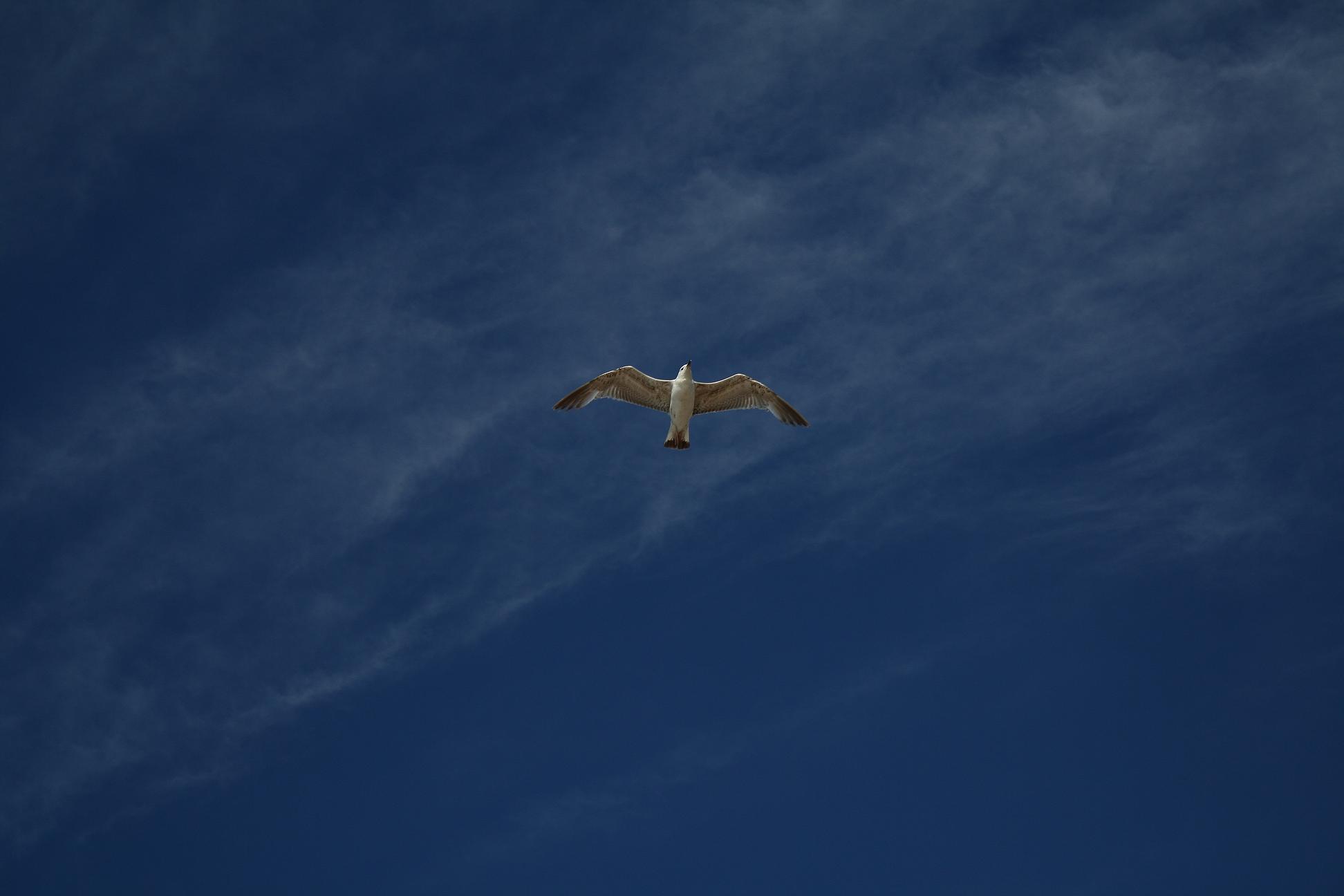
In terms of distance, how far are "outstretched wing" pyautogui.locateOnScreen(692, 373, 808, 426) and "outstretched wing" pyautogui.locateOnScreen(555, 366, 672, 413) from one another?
1.27 m

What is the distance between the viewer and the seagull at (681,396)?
4466 cm

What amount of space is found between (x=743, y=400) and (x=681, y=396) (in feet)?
Result: 8.89

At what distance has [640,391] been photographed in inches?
1791

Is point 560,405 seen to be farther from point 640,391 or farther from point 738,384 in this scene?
point 738,384

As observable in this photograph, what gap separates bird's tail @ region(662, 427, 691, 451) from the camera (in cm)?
4509

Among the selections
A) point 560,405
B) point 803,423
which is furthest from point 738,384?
point 560,405

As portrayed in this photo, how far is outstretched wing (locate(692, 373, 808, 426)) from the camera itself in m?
45.4

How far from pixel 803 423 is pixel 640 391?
233 inches

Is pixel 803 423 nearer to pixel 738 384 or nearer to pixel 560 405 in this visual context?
pixel 738 384

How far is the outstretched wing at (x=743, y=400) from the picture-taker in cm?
Answer: 4541

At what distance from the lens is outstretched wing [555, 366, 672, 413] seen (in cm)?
4472

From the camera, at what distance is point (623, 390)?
45406mm

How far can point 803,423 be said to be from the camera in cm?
4591

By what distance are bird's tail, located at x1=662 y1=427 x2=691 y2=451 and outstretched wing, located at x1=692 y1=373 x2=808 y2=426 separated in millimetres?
1133
